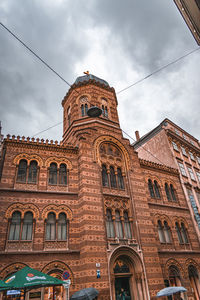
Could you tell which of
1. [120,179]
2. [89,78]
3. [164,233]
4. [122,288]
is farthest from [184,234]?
[89,78]

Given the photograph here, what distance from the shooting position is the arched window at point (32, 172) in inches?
697

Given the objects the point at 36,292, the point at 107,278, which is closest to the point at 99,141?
the point at 107,278

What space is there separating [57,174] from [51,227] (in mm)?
4267

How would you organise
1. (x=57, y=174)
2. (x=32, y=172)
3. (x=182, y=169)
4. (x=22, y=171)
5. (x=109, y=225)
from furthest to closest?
1. (x=182, y=169)
2. (x=57, y=174)
3. (x=32, y=172)
4. (x=109, y=225)
5. (x=22, y=171)

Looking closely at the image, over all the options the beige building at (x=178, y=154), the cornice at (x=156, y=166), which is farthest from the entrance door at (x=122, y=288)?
the beige building at (x=178, y=154)

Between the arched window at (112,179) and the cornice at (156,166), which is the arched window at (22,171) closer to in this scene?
the arched window at (112,179)

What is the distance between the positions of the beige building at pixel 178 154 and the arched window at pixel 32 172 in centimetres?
1325

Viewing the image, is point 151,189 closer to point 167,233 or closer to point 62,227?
point 167,233

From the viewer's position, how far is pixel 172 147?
93.5 feet

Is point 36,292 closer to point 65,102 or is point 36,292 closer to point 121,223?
point 121,223

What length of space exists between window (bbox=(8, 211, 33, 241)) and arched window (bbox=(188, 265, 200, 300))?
15.2 metres

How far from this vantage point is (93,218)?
659 inches

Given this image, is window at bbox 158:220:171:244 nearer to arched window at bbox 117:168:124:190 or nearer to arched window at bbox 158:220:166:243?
arched window at bbox 158:220:166:243

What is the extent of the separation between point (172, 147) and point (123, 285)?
56.9 feet
